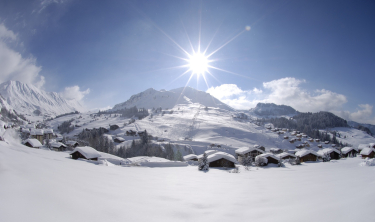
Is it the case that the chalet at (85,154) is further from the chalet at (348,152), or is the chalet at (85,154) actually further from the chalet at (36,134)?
the chalet at (348,152)

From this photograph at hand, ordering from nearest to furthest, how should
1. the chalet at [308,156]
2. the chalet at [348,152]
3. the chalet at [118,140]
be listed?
the chalet at [308,156], the chalet at [348,152], the chalet at [118,140]

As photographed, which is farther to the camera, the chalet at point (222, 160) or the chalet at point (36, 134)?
the chalet at point (36, 134)

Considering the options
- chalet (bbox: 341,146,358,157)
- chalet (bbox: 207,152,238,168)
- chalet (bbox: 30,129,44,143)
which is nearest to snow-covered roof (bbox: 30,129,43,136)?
chalet (bbox: 30,129,44,143)

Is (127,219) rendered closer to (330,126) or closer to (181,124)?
(181,124)

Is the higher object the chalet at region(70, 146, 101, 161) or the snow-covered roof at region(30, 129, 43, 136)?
the snow-covered roof at region(30, 129, 43, 136)

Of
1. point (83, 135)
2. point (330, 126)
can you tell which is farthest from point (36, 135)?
point (330, 126)

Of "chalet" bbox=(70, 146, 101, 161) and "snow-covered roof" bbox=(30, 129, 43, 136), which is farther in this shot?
"snow-covered roof" bbox=(30, 129, 43, 136)

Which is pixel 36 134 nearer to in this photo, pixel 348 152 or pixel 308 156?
pixel 308 156

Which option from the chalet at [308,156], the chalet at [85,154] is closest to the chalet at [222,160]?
the chalet at [85,154]

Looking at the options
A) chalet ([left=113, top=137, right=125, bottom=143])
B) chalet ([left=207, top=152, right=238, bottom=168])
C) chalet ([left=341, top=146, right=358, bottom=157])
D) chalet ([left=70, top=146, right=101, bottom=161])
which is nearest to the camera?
chalet ([left=70, top=146, right=101, bottom=161])

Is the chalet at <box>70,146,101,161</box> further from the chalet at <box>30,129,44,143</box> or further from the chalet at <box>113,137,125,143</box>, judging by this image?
the chalet at <box>113,137,125,143</box>

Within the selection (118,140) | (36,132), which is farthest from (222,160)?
(36,132)

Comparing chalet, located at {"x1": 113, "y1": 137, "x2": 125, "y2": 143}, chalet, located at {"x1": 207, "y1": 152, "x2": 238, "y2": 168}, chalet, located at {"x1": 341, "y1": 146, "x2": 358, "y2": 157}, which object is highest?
chalet, located at {"x1": 341, "y1": 146, "x2": 358, "y2": 157}

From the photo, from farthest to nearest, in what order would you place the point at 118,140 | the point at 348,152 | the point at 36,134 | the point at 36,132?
1. the point at 118,140
2. the point at 36,132
3. the point at 36,134
4. the point at 348,152
